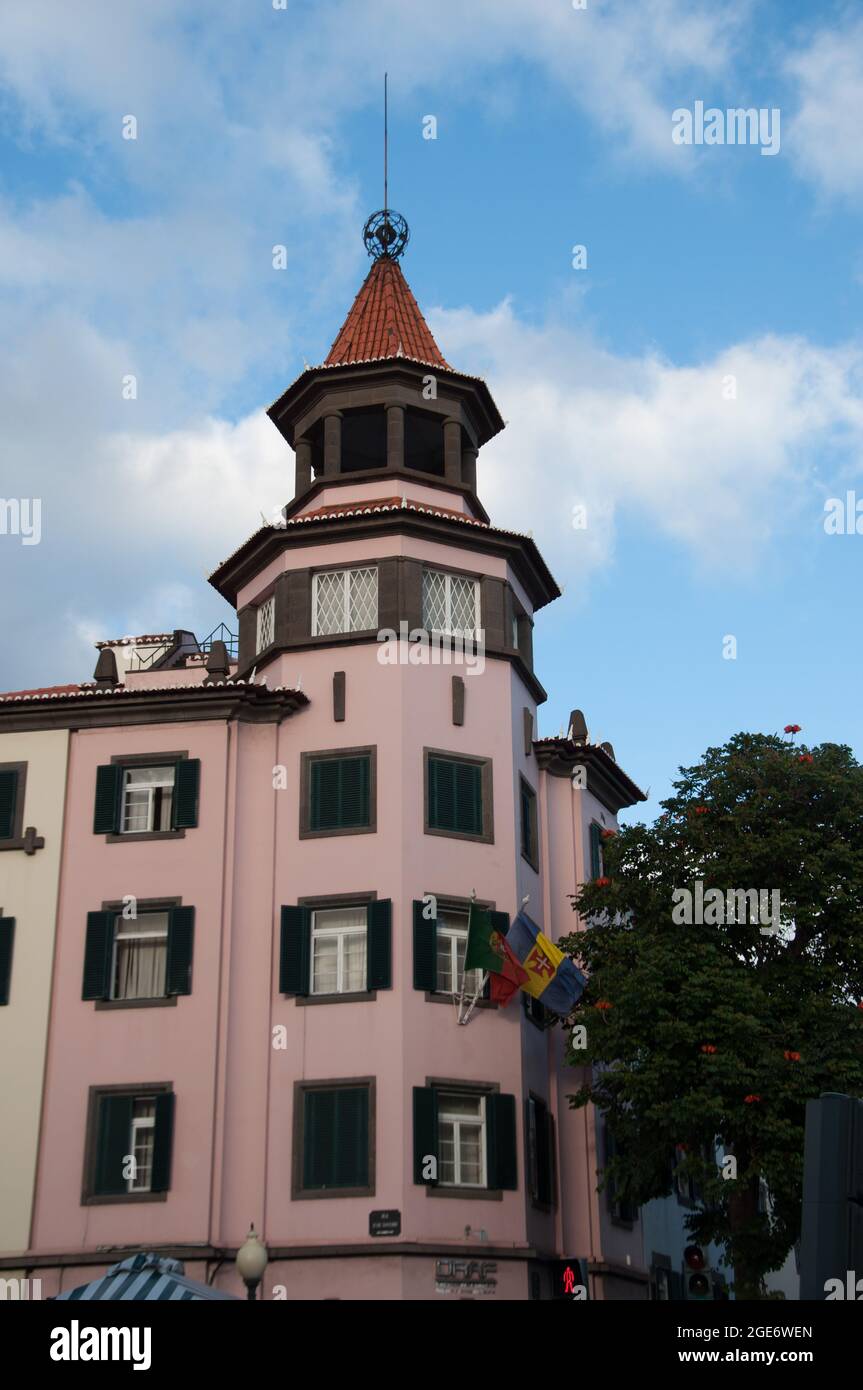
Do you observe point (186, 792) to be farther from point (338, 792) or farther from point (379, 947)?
point (379, 947)

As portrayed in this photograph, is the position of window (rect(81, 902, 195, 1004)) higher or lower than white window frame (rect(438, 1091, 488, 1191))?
higher

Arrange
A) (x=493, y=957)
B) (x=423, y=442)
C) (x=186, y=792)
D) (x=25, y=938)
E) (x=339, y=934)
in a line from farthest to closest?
(x=423, y=442)
(x=186, y=792)
(x=25, y=938)
(x=339, y=934)
(x=493, y=957)

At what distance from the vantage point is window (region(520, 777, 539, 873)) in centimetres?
3653

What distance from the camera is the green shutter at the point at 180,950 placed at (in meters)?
33.1

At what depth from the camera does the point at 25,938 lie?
1350 inches

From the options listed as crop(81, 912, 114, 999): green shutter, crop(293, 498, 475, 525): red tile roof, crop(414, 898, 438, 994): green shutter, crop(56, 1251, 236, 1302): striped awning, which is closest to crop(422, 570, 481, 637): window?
crop(293, 498, 475, 525): red tile roof

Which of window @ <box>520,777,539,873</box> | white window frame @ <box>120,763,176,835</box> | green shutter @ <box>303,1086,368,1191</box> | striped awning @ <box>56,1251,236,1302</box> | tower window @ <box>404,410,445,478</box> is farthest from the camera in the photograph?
tower window @ <box>404,410,445,478</box>

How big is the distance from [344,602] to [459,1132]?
12305 mm

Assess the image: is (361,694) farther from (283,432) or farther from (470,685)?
(283,432)

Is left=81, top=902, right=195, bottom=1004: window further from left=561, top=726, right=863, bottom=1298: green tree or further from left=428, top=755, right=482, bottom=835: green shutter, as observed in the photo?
left=561, top=726, right=863, bottom=1298: green tree

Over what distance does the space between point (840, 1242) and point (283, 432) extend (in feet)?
123

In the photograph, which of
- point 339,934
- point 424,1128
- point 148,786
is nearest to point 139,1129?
point 339,934

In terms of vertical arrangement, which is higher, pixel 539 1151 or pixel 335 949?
pixel 335 949

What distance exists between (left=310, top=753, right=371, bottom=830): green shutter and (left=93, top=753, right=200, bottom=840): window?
267 centimetres
